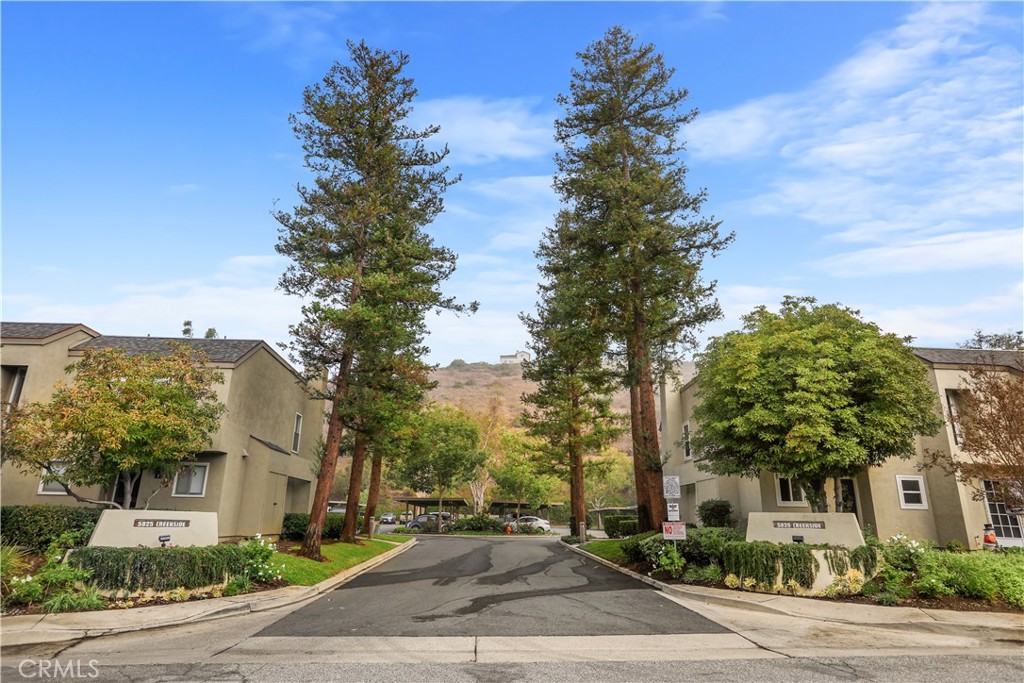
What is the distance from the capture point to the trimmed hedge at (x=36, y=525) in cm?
1445

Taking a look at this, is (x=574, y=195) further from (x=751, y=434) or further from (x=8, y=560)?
(x=8, y=560)

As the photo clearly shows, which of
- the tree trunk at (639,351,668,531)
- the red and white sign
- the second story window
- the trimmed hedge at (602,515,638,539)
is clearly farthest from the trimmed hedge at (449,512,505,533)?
the red and white sign

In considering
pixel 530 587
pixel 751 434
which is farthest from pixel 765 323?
pixel 530 587

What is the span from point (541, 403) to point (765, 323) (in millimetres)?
15264

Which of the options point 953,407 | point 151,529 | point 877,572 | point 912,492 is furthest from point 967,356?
point 151,529

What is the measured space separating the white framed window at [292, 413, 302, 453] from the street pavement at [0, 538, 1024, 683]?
13804 mm

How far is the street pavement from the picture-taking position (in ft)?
23.8

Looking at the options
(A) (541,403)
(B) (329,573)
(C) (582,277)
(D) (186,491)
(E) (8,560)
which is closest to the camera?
(E) (8,560)

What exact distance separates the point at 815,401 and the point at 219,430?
19116 millimetres

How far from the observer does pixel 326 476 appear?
57.4ft

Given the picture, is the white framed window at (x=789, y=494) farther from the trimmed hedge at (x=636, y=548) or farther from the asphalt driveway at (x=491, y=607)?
the asphalt driveway at (x=491, y=607)

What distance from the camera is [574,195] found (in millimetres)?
21547

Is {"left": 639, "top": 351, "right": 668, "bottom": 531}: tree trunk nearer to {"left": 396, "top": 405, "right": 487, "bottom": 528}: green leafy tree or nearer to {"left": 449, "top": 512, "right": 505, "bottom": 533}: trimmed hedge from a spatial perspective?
{"left": 396, "top": 405, "right": 487, "bottom": 528}: green leafy tree

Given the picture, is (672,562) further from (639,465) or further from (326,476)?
(326,476)
